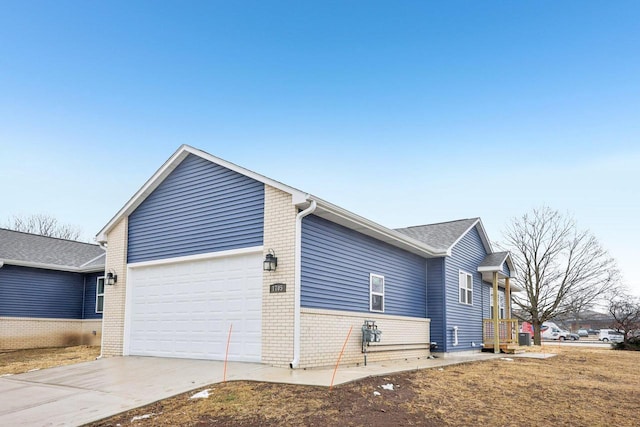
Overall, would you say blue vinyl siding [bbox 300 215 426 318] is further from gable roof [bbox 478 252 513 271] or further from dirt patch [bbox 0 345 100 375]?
dirt patch [bbox 0 345 100 375]

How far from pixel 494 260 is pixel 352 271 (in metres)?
9.34

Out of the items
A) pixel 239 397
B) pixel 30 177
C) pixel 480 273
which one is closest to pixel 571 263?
pixel 480 273

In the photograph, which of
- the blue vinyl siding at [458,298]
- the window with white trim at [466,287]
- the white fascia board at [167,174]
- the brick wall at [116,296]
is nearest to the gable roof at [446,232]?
the blue vinyl siding at [458,298]

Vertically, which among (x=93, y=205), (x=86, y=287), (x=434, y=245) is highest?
(x=93, y=205)

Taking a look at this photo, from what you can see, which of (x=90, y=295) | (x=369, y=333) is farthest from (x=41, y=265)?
(x=369, y=333)

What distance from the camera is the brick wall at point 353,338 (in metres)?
11.2

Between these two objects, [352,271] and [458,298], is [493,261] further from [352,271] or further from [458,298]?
[352,271]

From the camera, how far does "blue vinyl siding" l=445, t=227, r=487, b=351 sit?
17531mm

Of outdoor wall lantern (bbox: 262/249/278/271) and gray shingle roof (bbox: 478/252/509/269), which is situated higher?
gray shingle roof (bbox: 478/252/509/269)

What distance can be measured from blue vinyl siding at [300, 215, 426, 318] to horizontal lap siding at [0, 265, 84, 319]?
43.2 ft

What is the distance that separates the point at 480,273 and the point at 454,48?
29.5ft

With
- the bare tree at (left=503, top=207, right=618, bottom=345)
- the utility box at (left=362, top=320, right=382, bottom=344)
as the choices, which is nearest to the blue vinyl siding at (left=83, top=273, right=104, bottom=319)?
the utility box at (left=362, top=320, right=382, bottom=344)

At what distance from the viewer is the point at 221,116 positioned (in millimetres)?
19969

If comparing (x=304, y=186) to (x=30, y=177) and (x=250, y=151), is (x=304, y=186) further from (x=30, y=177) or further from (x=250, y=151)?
(x=30, y=177)
